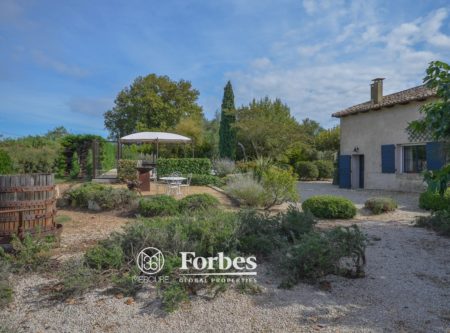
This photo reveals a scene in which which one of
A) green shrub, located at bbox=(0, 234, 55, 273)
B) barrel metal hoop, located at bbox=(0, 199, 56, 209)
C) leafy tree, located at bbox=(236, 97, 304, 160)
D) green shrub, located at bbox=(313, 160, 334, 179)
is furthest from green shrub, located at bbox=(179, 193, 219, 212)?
green shrub, located at bbox=(313, 160, 334, 179)

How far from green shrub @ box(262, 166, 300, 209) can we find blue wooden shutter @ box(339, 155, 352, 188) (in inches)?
339

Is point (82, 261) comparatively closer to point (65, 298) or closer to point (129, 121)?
point (65, 298)

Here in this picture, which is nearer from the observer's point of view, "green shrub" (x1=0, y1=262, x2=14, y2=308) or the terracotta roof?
"green shrub" (x1=0, y1=262, x2=14, y2=308)

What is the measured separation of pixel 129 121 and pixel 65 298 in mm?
33065

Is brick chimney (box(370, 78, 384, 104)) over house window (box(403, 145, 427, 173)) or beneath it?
over

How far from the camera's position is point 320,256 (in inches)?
135

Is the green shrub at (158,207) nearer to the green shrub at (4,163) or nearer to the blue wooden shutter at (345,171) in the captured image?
the green shrub at (4,163)

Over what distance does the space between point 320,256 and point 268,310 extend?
82cm

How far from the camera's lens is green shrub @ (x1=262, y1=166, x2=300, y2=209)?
8.22m

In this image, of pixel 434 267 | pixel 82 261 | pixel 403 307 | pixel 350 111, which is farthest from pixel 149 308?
pixel 350 111

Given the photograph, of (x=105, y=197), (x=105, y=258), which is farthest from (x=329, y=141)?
(x=105, y=258)

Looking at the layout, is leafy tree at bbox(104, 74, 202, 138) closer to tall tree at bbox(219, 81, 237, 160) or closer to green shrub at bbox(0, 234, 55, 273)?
tall tree at bbox(219, 81, 237, 160)

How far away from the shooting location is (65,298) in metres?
3.19

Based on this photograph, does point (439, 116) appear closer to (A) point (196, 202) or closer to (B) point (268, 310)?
(B) point (268, 310)
